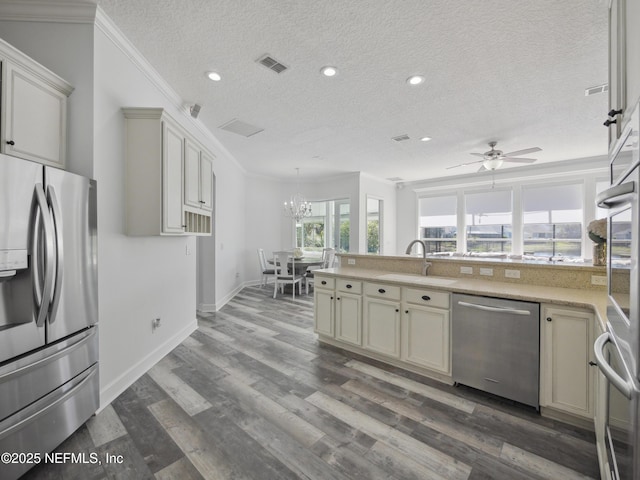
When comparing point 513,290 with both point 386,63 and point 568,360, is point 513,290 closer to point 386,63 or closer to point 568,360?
point 568,360

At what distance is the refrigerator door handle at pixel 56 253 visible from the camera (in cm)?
167

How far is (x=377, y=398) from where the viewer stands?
2.31 metres

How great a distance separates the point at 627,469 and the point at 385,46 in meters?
2.79

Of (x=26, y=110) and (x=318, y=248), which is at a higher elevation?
(x=26, y=110)

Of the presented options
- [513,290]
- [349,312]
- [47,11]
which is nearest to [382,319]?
[349,312]

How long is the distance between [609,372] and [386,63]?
2.65 m

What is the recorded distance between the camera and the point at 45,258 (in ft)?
5.28

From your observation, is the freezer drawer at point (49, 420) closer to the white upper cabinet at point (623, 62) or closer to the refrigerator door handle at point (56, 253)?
the refrigerator door handle at point (56, 253)

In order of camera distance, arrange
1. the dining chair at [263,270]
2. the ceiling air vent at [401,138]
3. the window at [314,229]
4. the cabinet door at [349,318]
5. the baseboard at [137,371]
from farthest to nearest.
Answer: the window at [314,229]
the dining chair at [263,270]
the ceiling air vent at [401,138]
the cabinet door at [349,318]
the baseboard at [137,371]

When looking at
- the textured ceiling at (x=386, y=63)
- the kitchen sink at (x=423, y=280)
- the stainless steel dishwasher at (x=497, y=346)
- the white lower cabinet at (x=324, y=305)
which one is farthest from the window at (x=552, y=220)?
the white lower cabinet at (x=324, y=305)

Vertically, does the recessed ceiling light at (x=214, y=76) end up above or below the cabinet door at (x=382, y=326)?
above

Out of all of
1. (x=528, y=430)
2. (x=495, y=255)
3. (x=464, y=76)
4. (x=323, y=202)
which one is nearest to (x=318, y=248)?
(x=323, y=202)

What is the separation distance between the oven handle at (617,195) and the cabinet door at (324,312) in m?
2.57

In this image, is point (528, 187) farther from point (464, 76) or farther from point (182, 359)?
point (182, 359)
